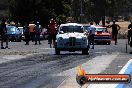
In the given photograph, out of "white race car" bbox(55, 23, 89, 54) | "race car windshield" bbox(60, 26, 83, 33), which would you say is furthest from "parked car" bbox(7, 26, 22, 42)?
"white race car" bbox(55, 23, 89, 54)

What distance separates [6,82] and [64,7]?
4818cm

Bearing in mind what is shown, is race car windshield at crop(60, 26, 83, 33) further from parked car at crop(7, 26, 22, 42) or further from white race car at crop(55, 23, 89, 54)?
parked car at crop(7, 26, 22, 42)

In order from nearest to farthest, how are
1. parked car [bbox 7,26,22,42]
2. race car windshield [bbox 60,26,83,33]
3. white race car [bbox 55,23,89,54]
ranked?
1. white race car [bbox 55,23,89,54]
2. race car windshield [bbox 60,26,83,33]
3. parked car [bbox 7,26,22,42]

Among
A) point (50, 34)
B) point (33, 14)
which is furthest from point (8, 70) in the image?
point (33, 14)

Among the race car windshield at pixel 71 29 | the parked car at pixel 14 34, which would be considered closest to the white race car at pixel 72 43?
the race car windshield at pixel 71 29

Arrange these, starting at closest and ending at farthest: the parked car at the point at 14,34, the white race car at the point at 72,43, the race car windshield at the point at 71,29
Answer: the white race car at the point at 72,43 → the race car windshield at the point at 71,29 → the parked car at the point at 14,34

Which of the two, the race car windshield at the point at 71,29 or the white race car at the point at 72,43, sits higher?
the race car windshield at the point at 71,29

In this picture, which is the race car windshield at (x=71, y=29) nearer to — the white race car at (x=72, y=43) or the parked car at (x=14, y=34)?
the white race car at (x=72, y=43)

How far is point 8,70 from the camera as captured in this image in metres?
17.8

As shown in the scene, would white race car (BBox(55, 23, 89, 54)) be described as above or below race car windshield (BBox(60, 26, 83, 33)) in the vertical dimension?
below

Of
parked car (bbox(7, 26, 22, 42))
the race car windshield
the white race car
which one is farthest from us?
parked car (bbox(7, 26, 22, 42))

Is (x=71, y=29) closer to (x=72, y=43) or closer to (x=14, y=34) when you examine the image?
(x=72, y=43)

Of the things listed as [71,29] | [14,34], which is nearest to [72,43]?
[71,29]

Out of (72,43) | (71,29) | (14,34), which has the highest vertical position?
(71,29)
